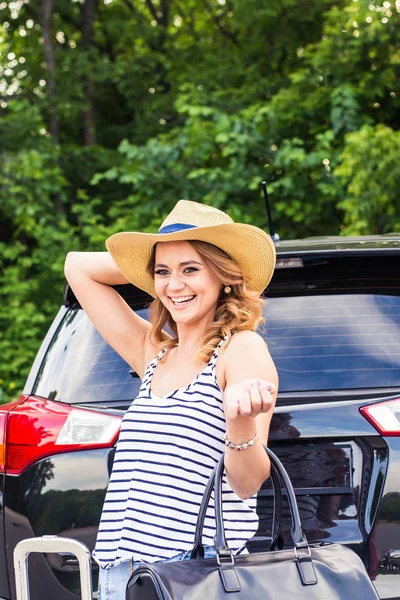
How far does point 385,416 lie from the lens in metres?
2.83

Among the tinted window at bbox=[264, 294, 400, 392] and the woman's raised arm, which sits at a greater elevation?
the woman's raised arm

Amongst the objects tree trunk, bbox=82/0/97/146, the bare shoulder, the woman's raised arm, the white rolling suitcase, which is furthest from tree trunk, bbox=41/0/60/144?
the bare shoulder

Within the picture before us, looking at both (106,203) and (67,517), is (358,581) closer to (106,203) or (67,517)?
(67,517)

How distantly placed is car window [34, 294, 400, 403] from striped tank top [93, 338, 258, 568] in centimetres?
71

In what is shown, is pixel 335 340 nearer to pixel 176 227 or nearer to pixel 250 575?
pixel 176 227

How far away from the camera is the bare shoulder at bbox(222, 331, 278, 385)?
7.50 feet

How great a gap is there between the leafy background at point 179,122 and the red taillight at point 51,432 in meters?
7.25

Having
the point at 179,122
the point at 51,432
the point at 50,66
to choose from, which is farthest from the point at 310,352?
the point at 179,122

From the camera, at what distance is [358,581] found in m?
2.15

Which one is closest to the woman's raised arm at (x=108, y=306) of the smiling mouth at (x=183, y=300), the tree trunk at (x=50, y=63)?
the smiling mouth at (x=183, y=300)

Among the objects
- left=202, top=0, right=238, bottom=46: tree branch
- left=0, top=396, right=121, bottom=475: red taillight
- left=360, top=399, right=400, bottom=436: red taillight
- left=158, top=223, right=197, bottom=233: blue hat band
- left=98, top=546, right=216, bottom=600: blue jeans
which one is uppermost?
left=202, top=0, right=238, bottom=46: tree branch

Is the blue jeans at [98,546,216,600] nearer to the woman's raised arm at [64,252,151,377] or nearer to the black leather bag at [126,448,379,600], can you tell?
the black leather bag at [126,448,379,600]

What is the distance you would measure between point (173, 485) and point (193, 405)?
0.20 meters

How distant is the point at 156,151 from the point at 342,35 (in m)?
2.72
